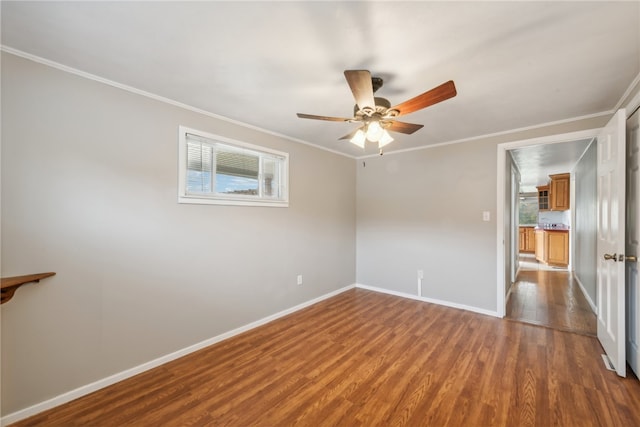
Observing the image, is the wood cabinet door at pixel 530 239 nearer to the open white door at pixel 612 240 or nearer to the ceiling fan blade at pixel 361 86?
the open white door at pixel 612 240

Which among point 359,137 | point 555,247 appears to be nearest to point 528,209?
point 555,247

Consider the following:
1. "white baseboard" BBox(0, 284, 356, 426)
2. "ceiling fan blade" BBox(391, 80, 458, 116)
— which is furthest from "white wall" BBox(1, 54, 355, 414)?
"ceiling fan blade" BBox(391, 80, 458, 116)

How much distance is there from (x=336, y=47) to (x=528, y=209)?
10.3 metres

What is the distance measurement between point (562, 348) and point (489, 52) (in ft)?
9.26

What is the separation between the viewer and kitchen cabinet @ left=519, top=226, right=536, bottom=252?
8.12 meters

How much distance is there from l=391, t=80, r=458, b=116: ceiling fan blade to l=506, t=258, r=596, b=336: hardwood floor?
3099 millimetres

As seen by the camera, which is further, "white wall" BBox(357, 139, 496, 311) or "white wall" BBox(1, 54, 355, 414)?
"white wall" BBox(357, 139, 496, 311)

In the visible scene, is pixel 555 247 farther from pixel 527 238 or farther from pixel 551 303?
pixel 551 303

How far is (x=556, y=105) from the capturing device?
2.47m

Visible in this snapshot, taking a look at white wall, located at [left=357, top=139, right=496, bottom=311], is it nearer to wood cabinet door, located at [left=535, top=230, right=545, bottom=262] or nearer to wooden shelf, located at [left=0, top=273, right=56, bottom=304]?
wooden shelf, located at [left=0, top=273, right=56, bottom=304]

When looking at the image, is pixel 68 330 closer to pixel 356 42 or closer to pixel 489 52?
pixel 356 42

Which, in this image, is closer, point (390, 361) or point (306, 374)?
point (306, 374)

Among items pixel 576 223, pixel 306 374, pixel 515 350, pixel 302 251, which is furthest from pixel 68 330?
pixel 576 223

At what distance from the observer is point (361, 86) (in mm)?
1547
